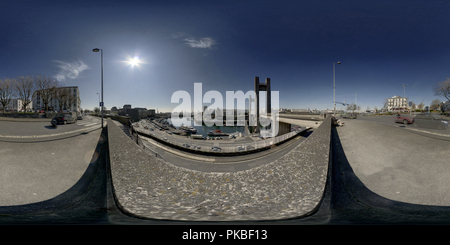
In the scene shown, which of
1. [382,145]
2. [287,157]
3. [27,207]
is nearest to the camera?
[27,207]

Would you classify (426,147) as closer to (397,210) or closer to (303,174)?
(397,210)

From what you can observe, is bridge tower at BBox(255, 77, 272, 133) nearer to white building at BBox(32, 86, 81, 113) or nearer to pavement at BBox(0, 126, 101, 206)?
white building at BBox(32, 86, 81, 113)

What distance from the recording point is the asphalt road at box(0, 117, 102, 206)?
3131 mm

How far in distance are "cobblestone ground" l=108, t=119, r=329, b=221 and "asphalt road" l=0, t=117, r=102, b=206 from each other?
121cm

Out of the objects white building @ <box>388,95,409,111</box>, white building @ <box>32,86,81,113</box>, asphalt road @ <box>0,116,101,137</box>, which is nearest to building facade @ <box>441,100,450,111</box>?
white building @ <box>388,95,409,111</box>

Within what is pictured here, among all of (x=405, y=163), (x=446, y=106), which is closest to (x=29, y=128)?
(x=405, y=163)

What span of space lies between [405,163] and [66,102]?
13361 millimetres

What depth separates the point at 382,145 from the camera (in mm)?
5770


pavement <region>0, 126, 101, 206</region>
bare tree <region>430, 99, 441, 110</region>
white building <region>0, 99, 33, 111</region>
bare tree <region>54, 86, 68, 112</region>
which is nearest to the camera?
pavement <region>0, 126, 101, 206</region>

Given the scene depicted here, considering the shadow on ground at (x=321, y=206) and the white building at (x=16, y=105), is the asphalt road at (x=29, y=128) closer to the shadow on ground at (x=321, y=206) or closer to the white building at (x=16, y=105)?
the white building at (x=16, y=105)

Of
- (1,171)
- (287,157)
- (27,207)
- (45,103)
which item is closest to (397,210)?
(287,157)

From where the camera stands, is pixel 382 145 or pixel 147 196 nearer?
pixel 147 196
